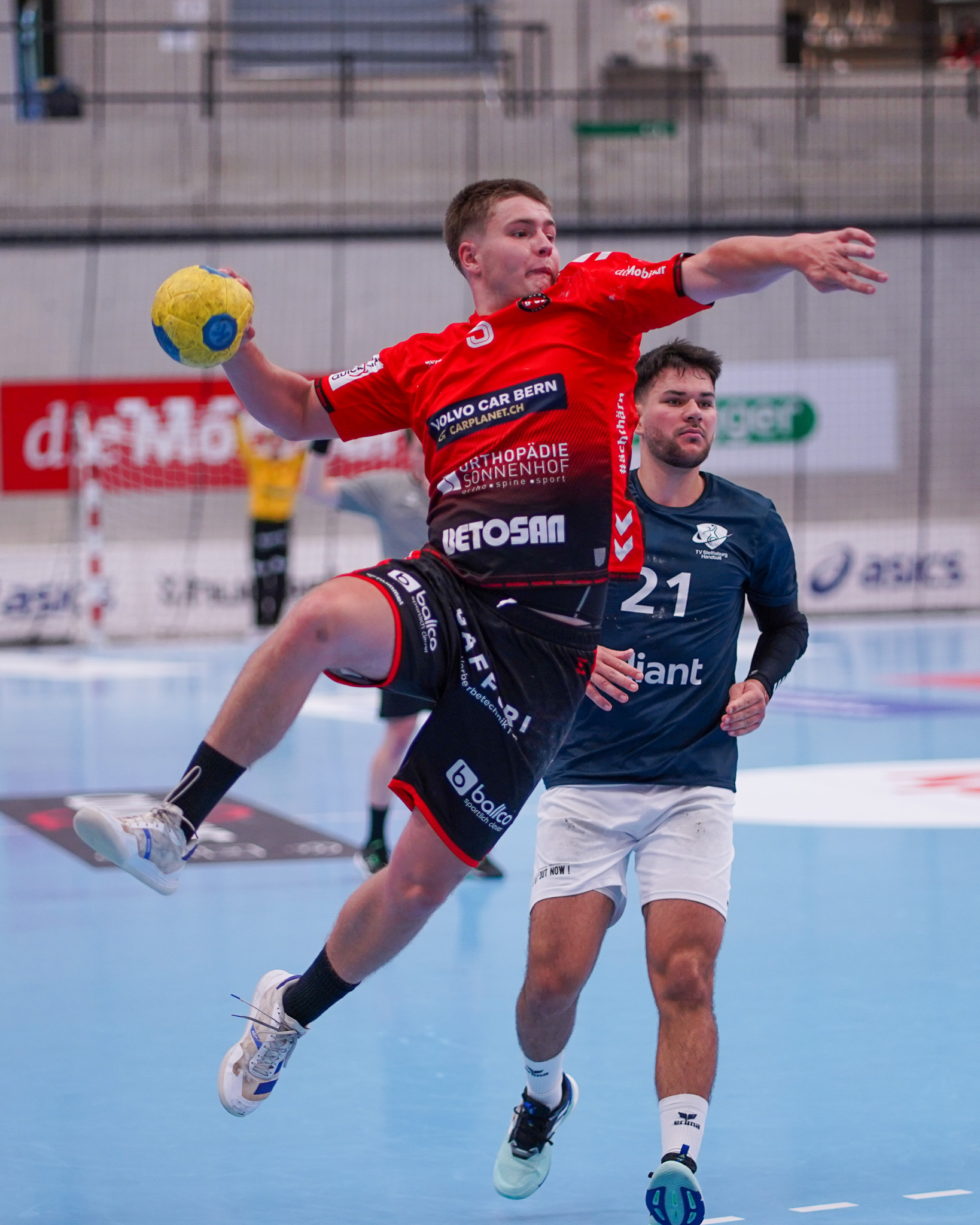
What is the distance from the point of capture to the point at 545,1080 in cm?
408

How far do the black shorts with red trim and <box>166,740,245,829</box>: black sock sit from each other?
0.43m

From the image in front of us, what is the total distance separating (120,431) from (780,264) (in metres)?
15.1

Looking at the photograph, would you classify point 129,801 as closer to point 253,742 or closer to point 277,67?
point 253,742

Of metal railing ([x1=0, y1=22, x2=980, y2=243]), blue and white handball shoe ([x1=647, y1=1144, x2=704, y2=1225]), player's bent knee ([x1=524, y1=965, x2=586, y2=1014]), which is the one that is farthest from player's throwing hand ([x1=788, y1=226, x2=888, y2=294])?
metal railing ([x1=0, y1=22, x2=980, y2=243])

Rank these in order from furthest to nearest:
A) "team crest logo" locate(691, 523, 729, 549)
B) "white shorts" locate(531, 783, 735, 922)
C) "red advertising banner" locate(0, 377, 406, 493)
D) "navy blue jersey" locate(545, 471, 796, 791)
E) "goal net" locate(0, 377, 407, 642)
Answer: "red advertising banner" locate(0, 377, 406, 493) < "goal net" locate(0, 377, 407, 642) < "team crest logo" locate(691, 523, 729, 549) < "navy blue jersey" locate(545, 471, 796, 791) < "white shorts" locate(531, 783, 735, 922)

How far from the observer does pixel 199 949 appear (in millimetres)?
6219

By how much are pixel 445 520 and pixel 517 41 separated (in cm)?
1846

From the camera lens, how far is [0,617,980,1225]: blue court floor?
3965mm

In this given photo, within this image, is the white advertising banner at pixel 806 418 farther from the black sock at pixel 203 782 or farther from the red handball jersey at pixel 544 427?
the black sock at pixel 203 782

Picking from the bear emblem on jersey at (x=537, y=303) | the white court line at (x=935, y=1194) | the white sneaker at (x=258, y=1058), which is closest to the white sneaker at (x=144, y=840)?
the white sneaker at (x=258, y=1058)

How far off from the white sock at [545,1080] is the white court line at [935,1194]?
2.85 ft

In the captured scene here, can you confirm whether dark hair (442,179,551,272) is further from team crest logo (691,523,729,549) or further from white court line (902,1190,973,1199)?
white court line (902,1190,973,1199)

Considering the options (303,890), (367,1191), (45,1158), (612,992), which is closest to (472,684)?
(367,1191)

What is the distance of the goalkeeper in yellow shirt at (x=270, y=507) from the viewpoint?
55.2 feet
